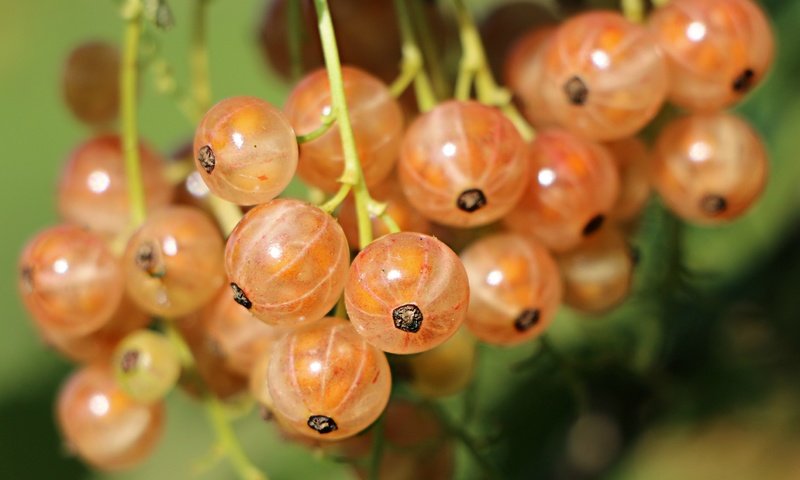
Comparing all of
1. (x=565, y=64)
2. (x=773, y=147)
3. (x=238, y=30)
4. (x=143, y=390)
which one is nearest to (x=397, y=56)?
(x=565, y=64)

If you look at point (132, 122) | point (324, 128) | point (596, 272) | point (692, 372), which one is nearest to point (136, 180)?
point (132, 122)

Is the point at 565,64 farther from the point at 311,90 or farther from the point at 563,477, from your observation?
the point at 563,477

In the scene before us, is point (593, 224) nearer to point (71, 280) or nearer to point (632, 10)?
point (632, 10)

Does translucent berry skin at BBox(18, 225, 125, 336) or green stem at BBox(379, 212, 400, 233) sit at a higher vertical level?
green stem at BBox(379, 212, 400, 233)

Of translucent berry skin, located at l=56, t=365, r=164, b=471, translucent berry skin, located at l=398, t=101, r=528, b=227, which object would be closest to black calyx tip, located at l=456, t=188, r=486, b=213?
translucent berry skin, located at l=398, t=101, r=528, b=227

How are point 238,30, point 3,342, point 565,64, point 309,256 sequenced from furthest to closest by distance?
point 238,30
point 3,342
point 565,64
point 309,256

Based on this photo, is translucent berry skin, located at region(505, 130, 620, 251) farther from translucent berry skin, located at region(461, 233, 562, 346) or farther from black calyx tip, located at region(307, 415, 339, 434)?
black calyx tip, located at region(307, 415, 339, 434)

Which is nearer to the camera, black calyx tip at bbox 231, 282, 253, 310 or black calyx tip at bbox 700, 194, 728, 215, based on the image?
black calyx tip at bbox 231, 282, 253, 310
